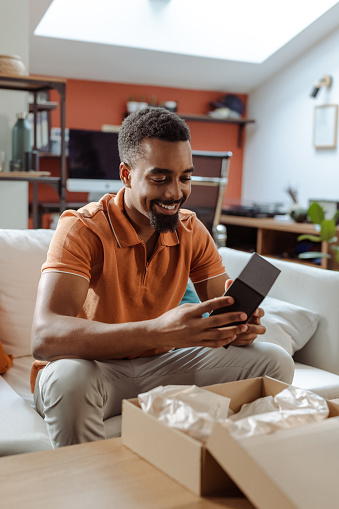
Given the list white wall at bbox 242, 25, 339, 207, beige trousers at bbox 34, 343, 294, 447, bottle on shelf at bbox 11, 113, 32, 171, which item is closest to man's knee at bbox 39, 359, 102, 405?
beige trousers at bbox 34, 343, 294, 447

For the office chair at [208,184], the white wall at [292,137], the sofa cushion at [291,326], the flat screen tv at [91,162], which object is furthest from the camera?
the white wall at [292,137]

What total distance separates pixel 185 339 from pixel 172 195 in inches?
18.2

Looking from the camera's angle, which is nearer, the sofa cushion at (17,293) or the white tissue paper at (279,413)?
the white tissue paper at (279,413)

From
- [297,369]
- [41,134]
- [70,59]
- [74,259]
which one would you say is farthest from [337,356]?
[70,59]

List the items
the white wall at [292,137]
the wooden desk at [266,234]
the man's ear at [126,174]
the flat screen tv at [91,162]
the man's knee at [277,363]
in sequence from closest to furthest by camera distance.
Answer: the man's knee at [277,363], the man's ear at [126,174], the flat screen tv at [91,162], the wooden desk at [266,234], the white wall at [292,137]

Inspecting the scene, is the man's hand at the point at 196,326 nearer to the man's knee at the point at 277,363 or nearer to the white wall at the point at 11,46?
the man's knee at the point at 277,363

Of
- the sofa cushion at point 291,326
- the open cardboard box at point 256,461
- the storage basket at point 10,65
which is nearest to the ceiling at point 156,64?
the storage basket at point 10,65

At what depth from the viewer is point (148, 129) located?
5.47ft

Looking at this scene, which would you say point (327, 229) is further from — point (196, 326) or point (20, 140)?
point (196, 326)

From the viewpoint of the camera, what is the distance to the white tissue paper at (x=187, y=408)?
1.01 metres

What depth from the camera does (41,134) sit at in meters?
5.66

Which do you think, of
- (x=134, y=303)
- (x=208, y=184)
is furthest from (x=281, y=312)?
(x=208, y=184)

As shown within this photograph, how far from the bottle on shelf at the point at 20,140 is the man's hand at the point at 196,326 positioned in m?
2.68

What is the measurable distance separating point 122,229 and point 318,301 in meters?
0.92
